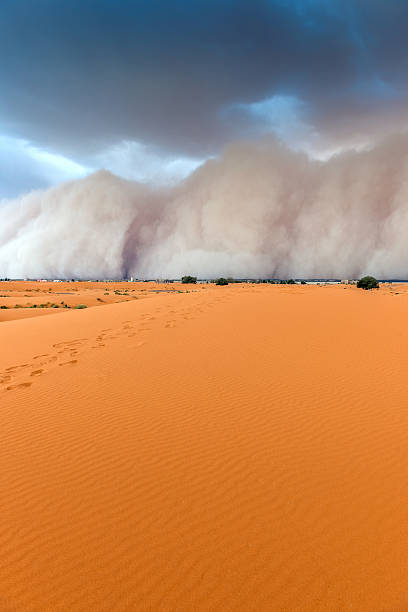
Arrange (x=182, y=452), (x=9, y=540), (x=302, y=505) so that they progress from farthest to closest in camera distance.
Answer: (x=182, y=452) < (x=302, y=505) < (x=9, y=540)

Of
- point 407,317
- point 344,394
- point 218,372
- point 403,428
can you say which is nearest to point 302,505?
point 403,428

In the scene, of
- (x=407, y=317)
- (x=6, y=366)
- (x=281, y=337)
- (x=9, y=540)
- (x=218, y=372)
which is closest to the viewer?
(x=9, y=540)

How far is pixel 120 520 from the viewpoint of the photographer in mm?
3105

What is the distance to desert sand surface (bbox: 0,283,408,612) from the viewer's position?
8.11 feet

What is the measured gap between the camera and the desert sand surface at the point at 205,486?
8.11ft

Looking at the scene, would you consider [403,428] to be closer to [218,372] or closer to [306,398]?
[306,398]

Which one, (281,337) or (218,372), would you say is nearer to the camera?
(218,372)

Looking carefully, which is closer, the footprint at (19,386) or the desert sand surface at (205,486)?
the desert sand surface at (205,486)

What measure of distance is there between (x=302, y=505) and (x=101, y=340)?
932cm

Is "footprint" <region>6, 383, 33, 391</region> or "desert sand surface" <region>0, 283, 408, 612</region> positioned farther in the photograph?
"footprint" <region>6, 383, 33, 391</region>

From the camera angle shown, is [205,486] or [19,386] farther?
[19,386]

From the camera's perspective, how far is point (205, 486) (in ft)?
11.7

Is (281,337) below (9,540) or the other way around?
the other way around

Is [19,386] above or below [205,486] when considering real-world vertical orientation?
above
